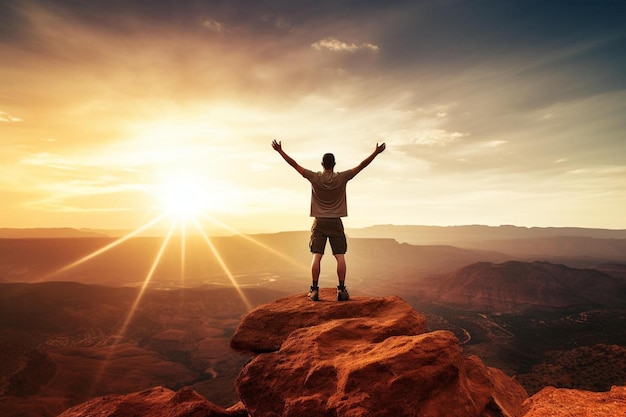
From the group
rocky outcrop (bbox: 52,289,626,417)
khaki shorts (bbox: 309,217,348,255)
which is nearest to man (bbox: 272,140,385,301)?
khaki shorts (bbox: 309,217,348,255)

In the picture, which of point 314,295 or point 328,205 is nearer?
point 328,205

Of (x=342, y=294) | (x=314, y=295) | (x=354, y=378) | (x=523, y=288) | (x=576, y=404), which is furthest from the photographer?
(x=523, y=288)

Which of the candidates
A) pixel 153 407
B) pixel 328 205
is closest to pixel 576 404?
pixel 328 205

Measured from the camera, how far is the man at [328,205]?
6.95 meters

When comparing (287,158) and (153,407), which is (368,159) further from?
(153,407)

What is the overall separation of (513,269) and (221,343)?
88.2 meters

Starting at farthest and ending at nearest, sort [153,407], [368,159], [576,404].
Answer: [368,159] < [153,407] < [576,404]

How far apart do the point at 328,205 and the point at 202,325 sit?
223ft

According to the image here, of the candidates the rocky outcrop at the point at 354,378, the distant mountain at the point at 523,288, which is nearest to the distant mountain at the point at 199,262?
the distant mountain at the point at 523,288

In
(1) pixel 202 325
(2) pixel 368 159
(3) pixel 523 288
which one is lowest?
(1) pixel 202 325

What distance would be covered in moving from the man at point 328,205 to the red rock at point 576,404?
3.81 metres

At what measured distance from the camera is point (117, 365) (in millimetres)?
40531

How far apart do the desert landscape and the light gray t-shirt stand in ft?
63.5

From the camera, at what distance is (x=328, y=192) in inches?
277
